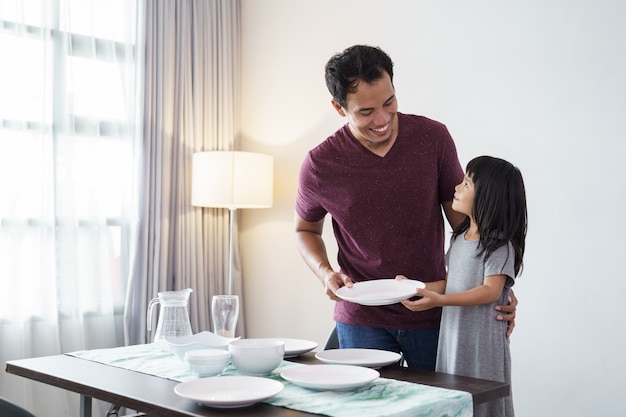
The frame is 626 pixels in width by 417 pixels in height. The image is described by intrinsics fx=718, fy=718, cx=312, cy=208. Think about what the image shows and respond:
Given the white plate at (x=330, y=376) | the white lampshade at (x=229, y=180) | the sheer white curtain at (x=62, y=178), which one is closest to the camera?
the white plate at (x=330, y=376)

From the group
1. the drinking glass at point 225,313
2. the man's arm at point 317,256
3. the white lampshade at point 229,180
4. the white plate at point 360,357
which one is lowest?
the white plate at point 360,357

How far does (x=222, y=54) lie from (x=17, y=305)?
177cm

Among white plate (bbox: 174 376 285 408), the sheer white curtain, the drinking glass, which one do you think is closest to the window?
the sheer white curtain

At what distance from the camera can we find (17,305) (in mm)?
3230

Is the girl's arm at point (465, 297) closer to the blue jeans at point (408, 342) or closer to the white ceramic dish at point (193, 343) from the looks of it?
the blue jeans at point (408, 342)

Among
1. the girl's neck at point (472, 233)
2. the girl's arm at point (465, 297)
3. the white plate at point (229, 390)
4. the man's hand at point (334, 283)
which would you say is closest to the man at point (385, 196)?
the man's hand at point (334, 283)

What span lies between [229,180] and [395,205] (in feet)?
5.69

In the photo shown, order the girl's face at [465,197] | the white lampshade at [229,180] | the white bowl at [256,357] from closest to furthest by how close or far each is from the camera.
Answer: the white bowl at [256,357] < the girl's face at [465,197] < the white lampshade at [229,180]

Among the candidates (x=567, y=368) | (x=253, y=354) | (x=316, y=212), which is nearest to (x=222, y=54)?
(x=316, y=212)

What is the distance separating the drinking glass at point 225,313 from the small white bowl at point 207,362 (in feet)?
1.20

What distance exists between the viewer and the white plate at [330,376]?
1434mm

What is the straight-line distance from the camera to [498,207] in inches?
73.5

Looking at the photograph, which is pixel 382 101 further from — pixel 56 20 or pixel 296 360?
pixel 56 20

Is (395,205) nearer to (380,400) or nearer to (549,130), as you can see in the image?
(380,400)
